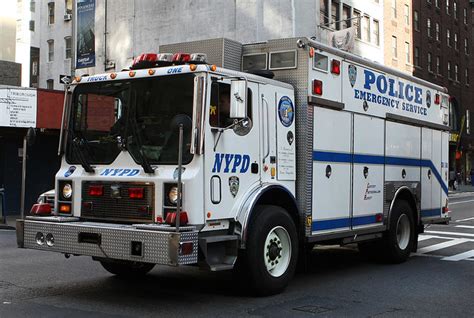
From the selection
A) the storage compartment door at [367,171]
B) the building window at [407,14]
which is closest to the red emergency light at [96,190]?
the storage compartment door at [367,171]

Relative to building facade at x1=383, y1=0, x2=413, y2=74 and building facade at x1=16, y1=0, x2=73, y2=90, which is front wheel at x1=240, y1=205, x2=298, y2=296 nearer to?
building facade at x1=383, y1=0, x2=413, y2=74

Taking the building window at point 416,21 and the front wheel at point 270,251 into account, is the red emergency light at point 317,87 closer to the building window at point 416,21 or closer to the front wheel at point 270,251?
the front wheel at point 270,251

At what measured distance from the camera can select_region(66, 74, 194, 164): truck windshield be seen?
671 centimetres

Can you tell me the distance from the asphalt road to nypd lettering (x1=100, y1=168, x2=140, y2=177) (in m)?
1.50

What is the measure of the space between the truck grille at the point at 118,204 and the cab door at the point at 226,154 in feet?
2.21

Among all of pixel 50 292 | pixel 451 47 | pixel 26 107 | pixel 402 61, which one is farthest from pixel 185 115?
pixel 451 47

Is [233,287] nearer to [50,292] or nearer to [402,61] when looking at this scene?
[50,292]

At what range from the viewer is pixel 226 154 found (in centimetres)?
683

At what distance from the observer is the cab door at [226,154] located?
260 inches

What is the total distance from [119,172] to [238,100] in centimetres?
164

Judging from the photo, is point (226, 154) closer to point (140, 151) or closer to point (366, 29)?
point (140, 151)

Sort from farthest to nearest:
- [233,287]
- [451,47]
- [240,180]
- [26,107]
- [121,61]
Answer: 1. [451,47]
2. [121,61]
3. [26,107]
4. [233,287]
5. [240,180]

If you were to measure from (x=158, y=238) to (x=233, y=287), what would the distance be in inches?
81.9

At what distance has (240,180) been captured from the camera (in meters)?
7.02
